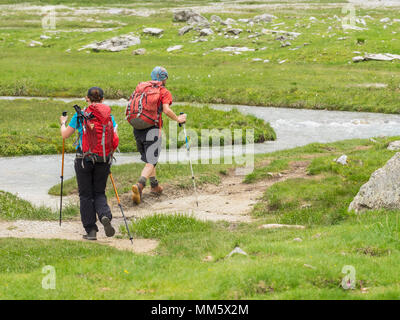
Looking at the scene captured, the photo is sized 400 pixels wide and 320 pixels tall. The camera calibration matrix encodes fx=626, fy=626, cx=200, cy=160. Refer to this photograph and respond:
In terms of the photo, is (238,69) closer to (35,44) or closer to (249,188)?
(249,188)

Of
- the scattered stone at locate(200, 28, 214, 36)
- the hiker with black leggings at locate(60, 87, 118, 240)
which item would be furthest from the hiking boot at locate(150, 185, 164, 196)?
the scattered stone at locate(200, 28, 214, 36)

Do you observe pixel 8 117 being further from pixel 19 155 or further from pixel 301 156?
pixel 301 156

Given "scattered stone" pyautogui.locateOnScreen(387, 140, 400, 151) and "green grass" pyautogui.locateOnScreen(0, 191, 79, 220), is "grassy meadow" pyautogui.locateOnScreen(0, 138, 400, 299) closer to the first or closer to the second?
"green grass" pyautogui.locateOnScreen(0, 191, 79, 220)

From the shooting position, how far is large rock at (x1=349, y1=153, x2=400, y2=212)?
42.1ft

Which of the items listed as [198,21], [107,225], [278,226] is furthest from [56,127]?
[198,21]

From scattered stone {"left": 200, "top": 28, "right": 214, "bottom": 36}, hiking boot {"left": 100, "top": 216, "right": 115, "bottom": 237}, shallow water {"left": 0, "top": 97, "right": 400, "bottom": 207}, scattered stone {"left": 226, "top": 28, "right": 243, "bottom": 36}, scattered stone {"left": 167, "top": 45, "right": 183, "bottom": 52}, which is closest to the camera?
hiking boot {"left": 100, "top": 216, "right": 115, "bottom": 237}

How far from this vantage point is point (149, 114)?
→ 51.1ft

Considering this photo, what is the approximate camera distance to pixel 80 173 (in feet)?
41.5

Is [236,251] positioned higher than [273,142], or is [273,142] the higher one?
[236,251]

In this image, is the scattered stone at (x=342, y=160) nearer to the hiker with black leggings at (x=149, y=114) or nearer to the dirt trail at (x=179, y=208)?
the dirt trail at (x=179, y=208)

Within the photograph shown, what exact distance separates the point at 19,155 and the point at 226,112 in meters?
11.2

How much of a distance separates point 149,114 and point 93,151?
3493 millimetres

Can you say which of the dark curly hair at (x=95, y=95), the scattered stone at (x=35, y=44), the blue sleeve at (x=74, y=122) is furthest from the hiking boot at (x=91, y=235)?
the scattered stone at (x=35, y=44)

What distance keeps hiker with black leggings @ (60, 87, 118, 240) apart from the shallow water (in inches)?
166
